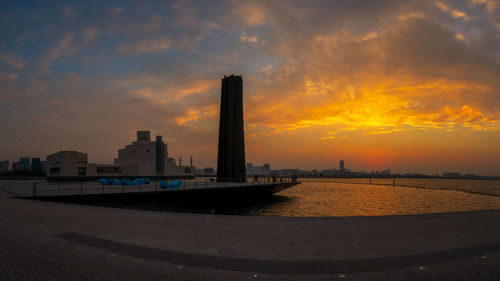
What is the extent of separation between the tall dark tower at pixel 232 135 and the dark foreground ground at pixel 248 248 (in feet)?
127

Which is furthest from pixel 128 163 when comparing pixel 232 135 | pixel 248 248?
pixel 248 248

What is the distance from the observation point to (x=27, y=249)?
7.91m

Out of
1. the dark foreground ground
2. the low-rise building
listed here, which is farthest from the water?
the low-rise building

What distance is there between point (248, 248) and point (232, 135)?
4391 centimetres

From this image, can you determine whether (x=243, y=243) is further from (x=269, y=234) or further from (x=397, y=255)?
(x=397, y=255)

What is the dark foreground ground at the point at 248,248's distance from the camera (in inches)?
249

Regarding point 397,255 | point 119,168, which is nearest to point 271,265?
point 397,255

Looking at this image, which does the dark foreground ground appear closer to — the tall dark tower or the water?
the water

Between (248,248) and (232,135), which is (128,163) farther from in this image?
(248,248)

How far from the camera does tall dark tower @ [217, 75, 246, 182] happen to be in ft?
170

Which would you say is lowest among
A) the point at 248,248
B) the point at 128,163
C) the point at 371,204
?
the point at 371,204

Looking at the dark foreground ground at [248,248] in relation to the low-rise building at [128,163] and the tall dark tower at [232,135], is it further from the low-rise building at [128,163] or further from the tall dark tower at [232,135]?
the low-rise building at [128,163]

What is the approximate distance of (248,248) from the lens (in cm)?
832

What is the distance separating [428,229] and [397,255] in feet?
14.6
